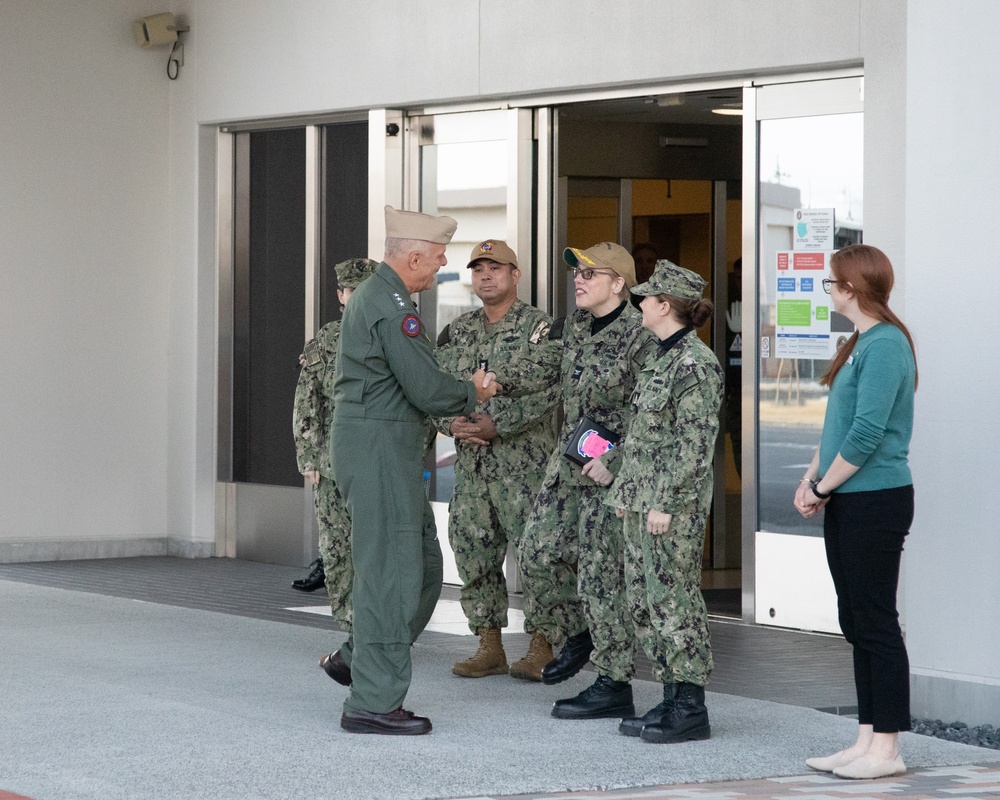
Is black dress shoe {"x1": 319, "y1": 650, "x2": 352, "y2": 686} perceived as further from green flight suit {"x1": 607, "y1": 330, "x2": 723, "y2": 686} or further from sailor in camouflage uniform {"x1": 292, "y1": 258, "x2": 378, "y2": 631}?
green flight suit {"x1": 607, "y1": 330, "x2": 723, "y2": 686}

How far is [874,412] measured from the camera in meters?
5.00

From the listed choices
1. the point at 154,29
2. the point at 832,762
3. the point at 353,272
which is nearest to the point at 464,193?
the point at 353,272

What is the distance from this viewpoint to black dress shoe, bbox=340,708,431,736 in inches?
220

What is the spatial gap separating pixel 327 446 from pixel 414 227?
175 centimetres

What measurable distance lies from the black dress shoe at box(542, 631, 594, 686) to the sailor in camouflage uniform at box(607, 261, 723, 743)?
0.82 m

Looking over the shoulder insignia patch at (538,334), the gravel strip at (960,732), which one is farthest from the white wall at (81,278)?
the gravel strip at (960,732)

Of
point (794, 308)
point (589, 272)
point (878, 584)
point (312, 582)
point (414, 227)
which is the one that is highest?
point (414, 227)

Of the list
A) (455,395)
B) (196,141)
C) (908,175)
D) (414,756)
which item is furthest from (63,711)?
(196,141)

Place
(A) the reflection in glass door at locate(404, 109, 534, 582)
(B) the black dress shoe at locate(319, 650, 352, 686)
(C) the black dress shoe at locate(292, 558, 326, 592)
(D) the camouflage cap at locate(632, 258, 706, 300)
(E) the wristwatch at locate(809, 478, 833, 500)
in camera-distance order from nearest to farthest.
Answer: (E) the wristwatch at locate(809, 478, 833, 500)
(D) the camouflage cap at locate(632, 258, 706, 300)
(B) the black dress shoe at locate(319, 650, 352, 686)
(A) the reflection in glass door at locate(404, 109, 534, 582)
(C) the black dress shoe at locate(292, 558, 326, 592)

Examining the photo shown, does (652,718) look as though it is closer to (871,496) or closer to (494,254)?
(871,496)

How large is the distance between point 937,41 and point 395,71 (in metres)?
4.58

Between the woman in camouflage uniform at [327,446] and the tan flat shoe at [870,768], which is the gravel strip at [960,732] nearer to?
the tan flat shoe at [870,768]

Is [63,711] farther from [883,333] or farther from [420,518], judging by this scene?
[883,333]

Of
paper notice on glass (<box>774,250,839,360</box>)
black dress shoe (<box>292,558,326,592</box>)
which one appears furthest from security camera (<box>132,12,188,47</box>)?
paper notice on glass (<box>774,250,839,360</box>)
